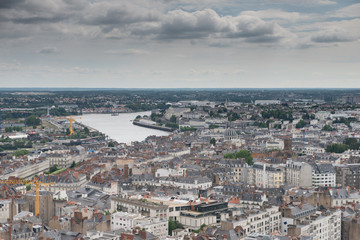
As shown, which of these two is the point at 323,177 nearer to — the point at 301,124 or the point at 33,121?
the point at 301,124

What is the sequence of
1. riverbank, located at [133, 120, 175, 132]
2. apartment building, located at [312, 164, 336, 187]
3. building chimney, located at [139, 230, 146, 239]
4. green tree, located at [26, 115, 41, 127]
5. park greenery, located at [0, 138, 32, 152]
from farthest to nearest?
green tree, located at [26, 115, 41, 127], riverbank, located at [133, 120, 175, 132], park greenery, located at [0, 138, 32, 152], apartment building, located at [312, 164, 336, 187], building chimney, located at [139, 230, 146, 239]

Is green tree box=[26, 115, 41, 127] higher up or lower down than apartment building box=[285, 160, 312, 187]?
lower down

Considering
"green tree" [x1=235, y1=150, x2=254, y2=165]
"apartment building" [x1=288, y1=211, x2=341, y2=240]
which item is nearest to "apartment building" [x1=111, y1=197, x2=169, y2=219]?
"apartment building" [x1=288, y1=211, x2=341, y2=240]

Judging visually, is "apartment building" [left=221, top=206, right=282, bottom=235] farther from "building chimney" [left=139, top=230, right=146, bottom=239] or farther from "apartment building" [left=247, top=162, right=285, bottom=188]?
"apartment building" [left=247, top=162, right=285, bottom=188]

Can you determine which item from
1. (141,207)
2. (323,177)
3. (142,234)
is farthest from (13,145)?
(142,234)

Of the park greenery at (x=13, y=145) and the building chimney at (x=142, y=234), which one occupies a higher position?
the building chimney at (x=142, y=234)

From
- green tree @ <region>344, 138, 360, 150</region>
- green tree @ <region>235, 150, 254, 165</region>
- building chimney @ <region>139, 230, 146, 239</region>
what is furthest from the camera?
green tree @ <region>344, 138, 360, 150</region>

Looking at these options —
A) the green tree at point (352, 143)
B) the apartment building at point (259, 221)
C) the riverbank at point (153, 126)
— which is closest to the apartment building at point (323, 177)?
the apartment building at point (259, 221)

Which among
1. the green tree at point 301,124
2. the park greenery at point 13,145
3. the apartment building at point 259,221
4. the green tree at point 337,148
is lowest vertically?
the park greenery at point 13,145

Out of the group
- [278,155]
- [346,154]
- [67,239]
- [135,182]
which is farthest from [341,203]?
[346,154]

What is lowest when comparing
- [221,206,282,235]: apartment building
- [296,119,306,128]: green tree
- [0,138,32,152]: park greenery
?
[0,138,32,152]: park greenery

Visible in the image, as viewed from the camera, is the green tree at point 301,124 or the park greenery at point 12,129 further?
the green tree at point 301,124

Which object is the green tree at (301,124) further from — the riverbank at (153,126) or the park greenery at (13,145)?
the park greenery at (13,145)
